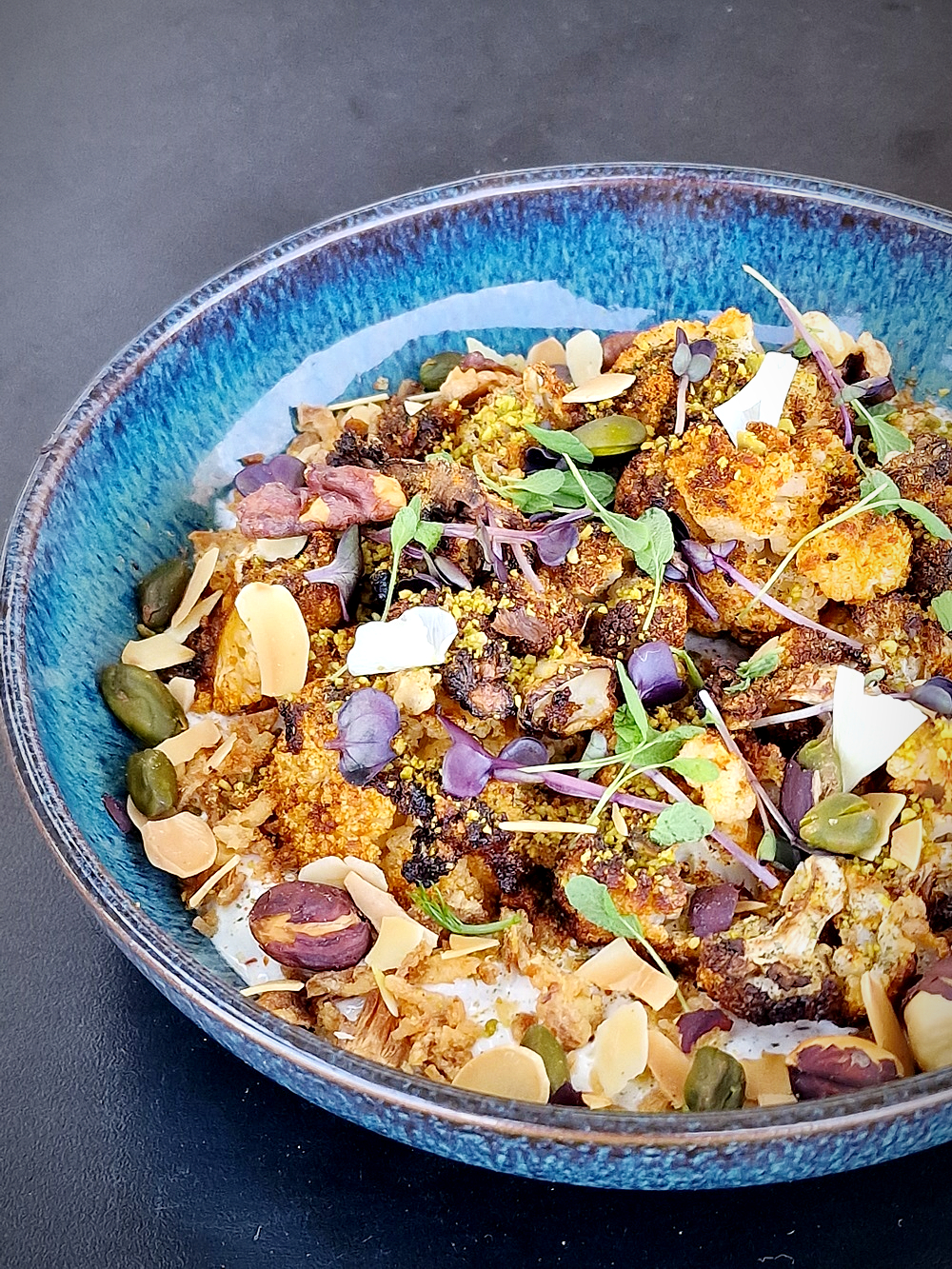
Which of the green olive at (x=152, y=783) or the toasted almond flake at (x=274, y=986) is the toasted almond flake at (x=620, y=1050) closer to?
the toasted almond flake at (x=274, y=986)

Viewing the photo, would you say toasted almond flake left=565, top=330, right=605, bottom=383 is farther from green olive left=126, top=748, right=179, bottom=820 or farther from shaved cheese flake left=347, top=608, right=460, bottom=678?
green olive left=126, top=748, right=179, bottom=820

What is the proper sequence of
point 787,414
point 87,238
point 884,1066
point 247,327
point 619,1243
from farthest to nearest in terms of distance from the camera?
point 87,238 → point 247,327 → point 787,414 → point 619,1243 → point 884,1066

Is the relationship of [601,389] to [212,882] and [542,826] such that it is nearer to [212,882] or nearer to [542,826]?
[542,826]

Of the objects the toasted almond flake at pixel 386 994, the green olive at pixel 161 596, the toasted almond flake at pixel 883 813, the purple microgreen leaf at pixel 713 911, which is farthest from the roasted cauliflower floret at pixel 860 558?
the green olive at pixel 161 596

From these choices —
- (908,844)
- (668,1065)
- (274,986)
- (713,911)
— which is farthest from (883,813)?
(274,986)

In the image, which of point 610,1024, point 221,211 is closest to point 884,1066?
point 610,1024

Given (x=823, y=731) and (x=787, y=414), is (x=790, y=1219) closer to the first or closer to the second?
(x=823, y=731)
